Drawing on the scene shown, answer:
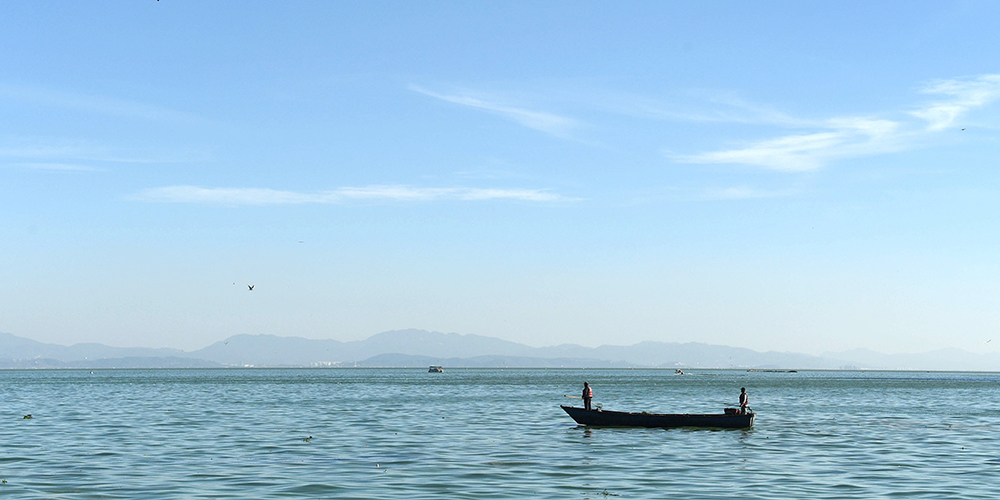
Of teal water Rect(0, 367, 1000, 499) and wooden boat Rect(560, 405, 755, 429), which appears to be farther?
wooden boat Rect(560, 405, 755, 429)

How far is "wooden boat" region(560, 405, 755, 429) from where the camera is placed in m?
56.2

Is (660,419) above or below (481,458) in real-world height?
above

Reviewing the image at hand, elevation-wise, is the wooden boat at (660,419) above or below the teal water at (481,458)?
above

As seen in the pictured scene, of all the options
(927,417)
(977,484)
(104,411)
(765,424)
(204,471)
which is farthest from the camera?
(104,411)

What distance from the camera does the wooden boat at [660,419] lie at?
5622cm

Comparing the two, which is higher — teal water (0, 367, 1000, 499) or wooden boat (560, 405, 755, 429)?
wooden boat (560, 405, 755, 429)

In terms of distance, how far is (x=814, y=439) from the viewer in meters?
50.6

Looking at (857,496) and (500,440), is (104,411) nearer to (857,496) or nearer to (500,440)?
(500,440)

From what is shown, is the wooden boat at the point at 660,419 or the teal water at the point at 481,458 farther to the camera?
the wooden boat at the point at 660,419

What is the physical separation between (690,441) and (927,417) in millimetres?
31447

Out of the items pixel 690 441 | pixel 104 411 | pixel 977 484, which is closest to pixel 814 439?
pixel 690 441

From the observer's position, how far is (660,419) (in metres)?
57.1

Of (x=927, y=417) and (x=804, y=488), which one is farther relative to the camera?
(x=927, y=417)

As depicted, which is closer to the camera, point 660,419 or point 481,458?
point 481,458
